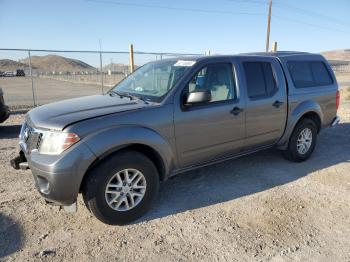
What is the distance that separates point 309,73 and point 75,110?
160 inches

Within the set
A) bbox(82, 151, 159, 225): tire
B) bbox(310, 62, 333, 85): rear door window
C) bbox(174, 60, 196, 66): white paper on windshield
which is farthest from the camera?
bbox(310, 62, 333, 85): rear door window

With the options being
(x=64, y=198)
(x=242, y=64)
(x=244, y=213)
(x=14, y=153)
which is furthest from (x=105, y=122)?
(x=14, y=153)

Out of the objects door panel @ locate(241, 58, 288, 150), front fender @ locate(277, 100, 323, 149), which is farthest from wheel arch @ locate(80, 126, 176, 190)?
front fender @ locate(277, 100, 323, 149)

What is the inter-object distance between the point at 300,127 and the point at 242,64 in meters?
1.67

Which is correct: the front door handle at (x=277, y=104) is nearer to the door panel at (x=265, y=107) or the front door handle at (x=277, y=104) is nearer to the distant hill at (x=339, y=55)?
the door panel at (x=265, y=107)

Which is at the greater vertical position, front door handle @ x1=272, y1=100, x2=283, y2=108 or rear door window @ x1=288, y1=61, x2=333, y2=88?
rear door window @ x1=288, y1=61, x2=333, y2=88

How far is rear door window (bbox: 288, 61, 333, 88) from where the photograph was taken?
5.45 m

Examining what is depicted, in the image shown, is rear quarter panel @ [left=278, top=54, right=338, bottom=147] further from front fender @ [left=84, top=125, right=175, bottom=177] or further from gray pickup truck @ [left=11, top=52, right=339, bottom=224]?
front fender @ [left=84, top=125, right=175, bottom=177]

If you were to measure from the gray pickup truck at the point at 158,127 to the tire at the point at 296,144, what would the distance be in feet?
0.06

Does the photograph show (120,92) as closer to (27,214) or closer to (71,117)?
(71,117)

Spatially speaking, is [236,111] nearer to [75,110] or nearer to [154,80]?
[154,80]

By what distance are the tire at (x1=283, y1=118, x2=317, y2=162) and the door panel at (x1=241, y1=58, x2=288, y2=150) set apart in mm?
376

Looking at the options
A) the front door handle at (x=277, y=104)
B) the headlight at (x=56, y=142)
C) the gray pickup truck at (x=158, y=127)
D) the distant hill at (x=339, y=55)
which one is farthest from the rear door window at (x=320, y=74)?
the distant hill at (x=339, y=55)

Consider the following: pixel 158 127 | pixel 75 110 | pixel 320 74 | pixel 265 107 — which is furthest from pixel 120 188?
pixel 320 74
